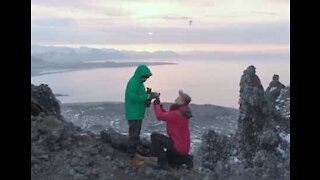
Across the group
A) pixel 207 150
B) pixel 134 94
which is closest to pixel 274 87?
pixel 207 150

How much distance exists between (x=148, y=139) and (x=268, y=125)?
2172 millimetres

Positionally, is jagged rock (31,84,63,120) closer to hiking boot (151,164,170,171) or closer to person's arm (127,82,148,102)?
person's arm (127,82,148,102)

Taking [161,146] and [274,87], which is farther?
[274,87]

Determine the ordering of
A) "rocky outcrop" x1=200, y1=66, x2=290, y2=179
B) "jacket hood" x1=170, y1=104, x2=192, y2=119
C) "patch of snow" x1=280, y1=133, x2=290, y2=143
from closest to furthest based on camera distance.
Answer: "jacket hood" x1=170, y1=104, x2=192, y2=119 → "rocky outcrop" x1=200, y1=66, x2=290, y2=179 → "patch of snow" x1=280, y1=133, x2=290, y2=143

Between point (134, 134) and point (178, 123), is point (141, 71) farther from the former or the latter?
point (134, 134)

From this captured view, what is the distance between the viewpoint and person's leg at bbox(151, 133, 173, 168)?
9.16 m

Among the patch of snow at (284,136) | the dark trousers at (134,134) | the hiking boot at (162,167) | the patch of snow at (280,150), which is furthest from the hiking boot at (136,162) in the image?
the patch of snow at (284,136)

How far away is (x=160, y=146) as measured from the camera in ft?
30.2

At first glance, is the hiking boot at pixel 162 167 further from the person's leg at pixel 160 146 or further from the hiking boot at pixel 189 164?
the hiking boot at pixel 189 164

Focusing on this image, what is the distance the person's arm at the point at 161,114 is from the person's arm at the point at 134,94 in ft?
0.78

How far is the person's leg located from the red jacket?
0.33 ft

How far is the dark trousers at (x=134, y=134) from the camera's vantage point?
9275 millimetres

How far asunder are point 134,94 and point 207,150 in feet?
6.37

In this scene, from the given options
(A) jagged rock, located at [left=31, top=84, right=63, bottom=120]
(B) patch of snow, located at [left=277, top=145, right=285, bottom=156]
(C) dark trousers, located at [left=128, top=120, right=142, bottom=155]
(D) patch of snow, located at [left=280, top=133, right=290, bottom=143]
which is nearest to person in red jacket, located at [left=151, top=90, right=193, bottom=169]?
(C) dark trousers, located at [left=128, top=120, right=142, bottom=155]
